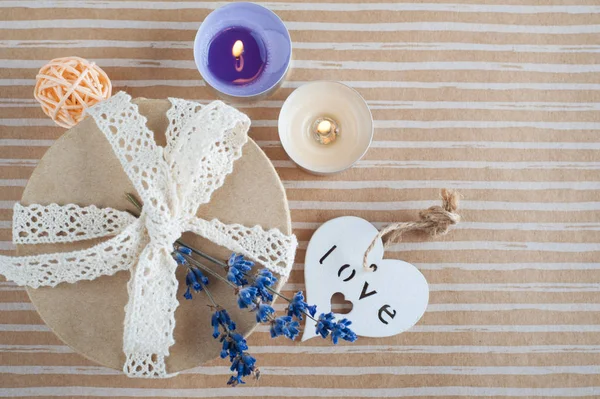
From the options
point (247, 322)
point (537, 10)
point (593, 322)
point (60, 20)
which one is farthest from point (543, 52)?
point (60, 20)

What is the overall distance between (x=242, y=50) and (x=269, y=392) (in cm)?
72

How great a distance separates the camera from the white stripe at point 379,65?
1.09m

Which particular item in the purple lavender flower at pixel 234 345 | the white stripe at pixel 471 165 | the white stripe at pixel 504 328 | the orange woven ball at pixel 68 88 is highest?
the white stripe at pixel 471 165

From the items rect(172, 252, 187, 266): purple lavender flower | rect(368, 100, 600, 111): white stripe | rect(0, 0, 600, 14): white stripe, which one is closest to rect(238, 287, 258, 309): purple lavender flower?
rect(172, 252, 187, 266): purple lavender flower

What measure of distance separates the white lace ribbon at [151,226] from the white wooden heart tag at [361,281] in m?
0.28

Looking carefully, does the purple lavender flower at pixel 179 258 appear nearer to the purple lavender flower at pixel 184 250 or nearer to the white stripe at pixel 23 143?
the purple lavender flower at pixel 184 250

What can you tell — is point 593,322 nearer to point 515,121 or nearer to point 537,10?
point 515,121

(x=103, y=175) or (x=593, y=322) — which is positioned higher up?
(x=593, y=322)

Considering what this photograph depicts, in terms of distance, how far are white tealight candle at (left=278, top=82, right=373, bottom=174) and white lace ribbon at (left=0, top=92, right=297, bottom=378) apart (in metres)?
0.27

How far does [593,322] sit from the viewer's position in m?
1.07

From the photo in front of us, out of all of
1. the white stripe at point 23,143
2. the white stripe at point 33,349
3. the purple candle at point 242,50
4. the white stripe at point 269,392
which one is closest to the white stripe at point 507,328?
the white stripe at point 269,392

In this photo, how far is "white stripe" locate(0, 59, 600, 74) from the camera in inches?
43.0

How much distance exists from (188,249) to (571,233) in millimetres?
845

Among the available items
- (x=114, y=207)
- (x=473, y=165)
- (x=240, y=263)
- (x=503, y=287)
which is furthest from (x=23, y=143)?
(x=503, y=287)
